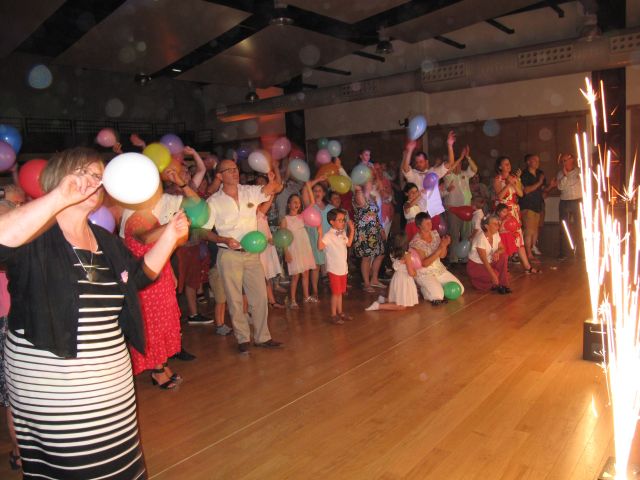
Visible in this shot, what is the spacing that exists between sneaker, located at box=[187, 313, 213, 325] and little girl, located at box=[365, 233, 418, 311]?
1.61m

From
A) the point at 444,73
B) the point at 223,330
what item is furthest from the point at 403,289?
the point at 444,73

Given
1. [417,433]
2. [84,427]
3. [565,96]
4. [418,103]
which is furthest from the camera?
[418,103]

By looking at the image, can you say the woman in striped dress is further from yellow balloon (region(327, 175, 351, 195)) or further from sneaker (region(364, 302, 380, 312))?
yellow balloon (region(327, 175, 351, 195))

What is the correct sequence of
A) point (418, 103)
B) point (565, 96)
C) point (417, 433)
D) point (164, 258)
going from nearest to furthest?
point (164, 258), point (417, 433), point (565, 96), point (418, 103)

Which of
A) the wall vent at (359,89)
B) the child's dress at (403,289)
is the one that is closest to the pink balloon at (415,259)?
the child's dress at (403,289)

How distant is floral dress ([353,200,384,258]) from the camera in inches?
247

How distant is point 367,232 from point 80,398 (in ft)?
16.2

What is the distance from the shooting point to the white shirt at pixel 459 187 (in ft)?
Result: 24.5

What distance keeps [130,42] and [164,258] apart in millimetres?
6712

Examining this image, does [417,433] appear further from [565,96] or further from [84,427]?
[565,96]

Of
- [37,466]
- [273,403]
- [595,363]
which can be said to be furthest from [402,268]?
[37,466]

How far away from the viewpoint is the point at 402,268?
218 inches

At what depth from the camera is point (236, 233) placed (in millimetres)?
4094

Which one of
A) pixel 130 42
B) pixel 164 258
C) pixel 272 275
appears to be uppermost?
pixel 130 42
